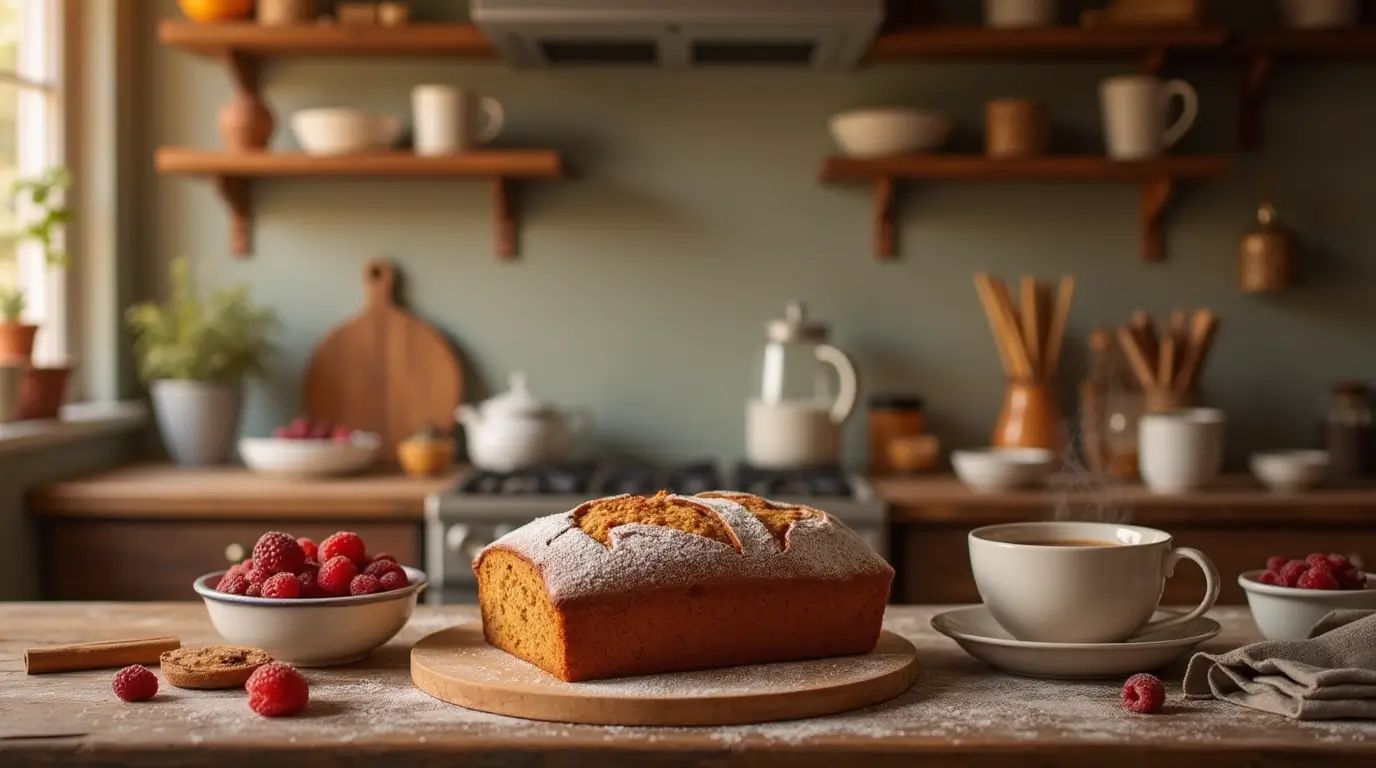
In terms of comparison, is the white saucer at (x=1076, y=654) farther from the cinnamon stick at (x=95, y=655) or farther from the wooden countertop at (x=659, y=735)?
the cinnamon stick at (x=95, y=655)

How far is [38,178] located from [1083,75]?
2.40 meters

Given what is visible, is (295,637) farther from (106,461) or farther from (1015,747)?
(106,461)

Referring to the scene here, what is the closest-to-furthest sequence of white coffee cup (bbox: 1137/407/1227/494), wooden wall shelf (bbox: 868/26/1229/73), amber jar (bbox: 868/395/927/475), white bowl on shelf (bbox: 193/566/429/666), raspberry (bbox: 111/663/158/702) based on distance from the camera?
raspberry (bbox: 111/663/158/702), white bowl on shelf (bbox: 193/566/429/666), white coffee cup (bbox: 1137/407/1227/494), wooden wall shelf (bbox: 868/26/1229/73), amber jar (bbox: 868/395/927/475)

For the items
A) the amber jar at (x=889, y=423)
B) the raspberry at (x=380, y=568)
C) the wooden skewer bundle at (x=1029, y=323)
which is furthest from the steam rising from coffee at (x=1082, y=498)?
the raspberry at (x=380, y=568)

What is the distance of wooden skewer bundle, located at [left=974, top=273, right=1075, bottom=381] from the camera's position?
3.25m

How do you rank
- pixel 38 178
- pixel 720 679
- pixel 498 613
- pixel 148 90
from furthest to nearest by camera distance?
pixel 148 90
pixel 38 178
pixel 498 613
pixel 720 679

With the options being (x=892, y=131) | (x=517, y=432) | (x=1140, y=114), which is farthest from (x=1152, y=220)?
(x=517, y=432)

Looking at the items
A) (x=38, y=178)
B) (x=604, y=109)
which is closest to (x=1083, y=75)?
(x=604, y=109)

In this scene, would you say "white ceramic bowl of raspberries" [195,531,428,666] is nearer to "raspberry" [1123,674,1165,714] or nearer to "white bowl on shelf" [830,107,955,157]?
"raspberry" [1123,674,1165,714]

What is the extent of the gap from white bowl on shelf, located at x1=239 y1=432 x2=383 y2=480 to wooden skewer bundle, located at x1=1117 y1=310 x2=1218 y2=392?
69.8 inches

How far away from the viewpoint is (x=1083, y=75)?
340cm

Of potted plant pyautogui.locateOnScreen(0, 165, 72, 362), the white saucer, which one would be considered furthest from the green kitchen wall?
the white saucer

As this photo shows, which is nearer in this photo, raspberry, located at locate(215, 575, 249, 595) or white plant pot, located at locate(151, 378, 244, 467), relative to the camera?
raspberry, located at locate(215, 575, 249, 595)

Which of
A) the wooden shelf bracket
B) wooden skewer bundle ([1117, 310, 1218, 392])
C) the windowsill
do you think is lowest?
the windowsill
